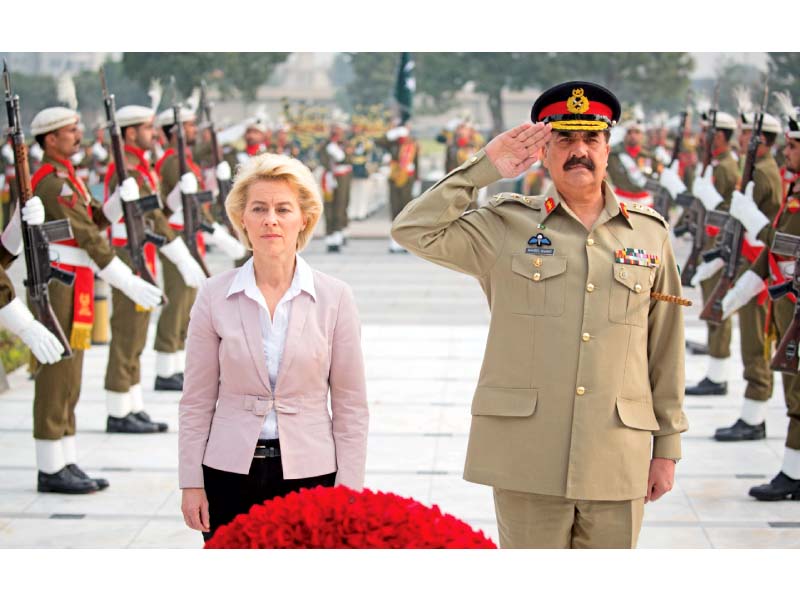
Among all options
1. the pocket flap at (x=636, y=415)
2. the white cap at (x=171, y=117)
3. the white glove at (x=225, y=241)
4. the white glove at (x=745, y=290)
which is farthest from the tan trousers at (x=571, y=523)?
the white cap at (x=171, y=117)

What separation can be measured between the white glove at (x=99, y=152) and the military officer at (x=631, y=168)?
8160 millimetres

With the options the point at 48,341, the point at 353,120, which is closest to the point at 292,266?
the point at 48,341

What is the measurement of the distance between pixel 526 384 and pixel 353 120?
1950cm

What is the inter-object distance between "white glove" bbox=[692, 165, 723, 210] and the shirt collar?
17.3ft

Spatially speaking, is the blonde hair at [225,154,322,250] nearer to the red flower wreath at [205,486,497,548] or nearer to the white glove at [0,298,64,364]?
the red flower wreath at [205,486,497,548]

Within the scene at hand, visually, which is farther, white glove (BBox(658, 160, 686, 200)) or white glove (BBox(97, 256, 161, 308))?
white glove (BBox(658, 160, 686, 200))

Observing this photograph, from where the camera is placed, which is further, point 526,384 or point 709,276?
point 709,276

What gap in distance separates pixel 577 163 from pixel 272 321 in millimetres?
885

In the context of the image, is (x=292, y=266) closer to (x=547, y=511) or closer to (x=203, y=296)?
(x=203, y=296)

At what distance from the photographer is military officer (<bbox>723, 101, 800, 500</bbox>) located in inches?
231

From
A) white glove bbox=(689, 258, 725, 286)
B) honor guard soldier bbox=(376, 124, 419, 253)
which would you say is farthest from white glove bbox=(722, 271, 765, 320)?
honor guard soldier bbox=(376, 124, 419, 253)

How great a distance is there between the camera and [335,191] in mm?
19016

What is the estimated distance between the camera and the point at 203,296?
3.25 meters

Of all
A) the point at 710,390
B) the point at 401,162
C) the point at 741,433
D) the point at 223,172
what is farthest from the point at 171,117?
the point at 401,162
